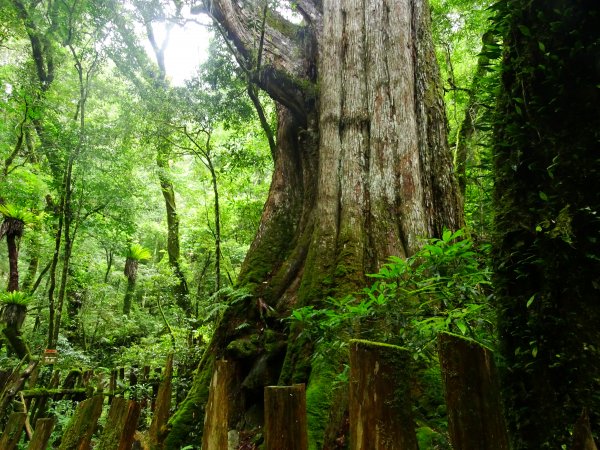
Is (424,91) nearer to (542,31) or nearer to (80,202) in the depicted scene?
(542,31)

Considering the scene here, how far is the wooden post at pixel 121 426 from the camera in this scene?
96.7 inches

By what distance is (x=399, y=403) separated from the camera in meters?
1.16

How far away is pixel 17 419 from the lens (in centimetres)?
319

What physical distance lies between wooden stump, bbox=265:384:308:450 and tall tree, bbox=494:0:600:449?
2.20 ft

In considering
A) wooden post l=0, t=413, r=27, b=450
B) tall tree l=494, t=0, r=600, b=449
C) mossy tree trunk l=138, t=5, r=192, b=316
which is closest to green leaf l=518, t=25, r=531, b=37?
tall tree l=494, t=0, r=600, b=449

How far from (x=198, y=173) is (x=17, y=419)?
32.0 feet

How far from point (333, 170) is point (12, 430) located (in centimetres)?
374

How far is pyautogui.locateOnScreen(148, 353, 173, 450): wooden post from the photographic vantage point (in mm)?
3354

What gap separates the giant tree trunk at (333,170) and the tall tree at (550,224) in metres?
1.98

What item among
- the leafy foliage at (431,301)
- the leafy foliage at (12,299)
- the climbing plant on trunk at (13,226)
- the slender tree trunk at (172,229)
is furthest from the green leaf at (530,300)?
the climbing plant on trunk at (13,226)

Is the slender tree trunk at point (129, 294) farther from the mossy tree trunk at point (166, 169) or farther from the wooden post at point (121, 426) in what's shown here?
the wooden post at point (121, 426)

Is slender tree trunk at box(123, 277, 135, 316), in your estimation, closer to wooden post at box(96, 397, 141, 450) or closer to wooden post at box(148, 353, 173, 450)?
wooden post at box(148, 353, 173, 450)

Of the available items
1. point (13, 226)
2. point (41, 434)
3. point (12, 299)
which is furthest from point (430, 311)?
point (13, 226)

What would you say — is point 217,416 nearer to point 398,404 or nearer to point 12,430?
point 398,404
